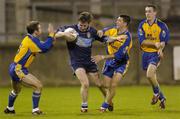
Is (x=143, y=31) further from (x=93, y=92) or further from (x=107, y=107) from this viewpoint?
(x=93, y=92)

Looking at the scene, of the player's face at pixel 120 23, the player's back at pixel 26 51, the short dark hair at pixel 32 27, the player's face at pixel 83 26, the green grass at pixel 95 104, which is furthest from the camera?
the player's face at pixel 120 23

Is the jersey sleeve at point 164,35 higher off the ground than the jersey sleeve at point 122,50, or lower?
higher

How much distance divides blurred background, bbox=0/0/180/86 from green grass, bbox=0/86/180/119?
2.74 feet

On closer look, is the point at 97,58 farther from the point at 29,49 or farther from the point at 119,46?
the point at 29,49

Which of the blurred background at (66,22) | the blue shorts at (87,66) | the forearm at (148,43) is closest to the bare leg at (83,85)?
the blue shorts at (87,66)

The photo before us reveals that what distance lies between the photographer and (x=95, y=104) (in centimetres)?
1455

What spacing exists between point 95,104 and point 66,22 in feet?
27.4

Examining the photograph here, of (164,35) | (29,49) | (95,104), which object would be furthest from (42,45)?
(95,104)

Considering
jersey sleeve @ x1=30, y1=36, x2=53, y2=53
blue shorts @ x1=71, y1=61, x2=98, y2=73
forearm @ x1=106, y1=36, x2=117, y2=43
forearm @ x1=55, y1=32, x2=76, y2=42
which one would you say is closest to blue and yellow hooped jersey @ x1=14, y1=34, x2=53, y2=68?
jersey sleeve @ x1=30, y1=36, x2=53, y2=53

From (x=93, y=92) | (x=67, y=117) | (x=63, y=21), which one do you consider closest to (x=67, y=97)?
(x=93, y=92)

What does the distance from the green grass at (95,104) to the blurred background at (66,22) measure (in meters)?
0.84

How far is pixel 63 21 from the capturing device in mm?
22500

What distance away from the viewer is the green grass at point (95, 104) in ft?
39.0

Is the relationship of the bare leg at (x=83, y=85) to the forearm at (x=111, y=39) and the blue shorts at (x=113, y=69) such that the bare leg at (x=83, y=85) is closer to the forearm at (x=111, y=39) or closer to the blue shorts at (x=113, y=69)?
the blue shorts at (x=113, y=69)
